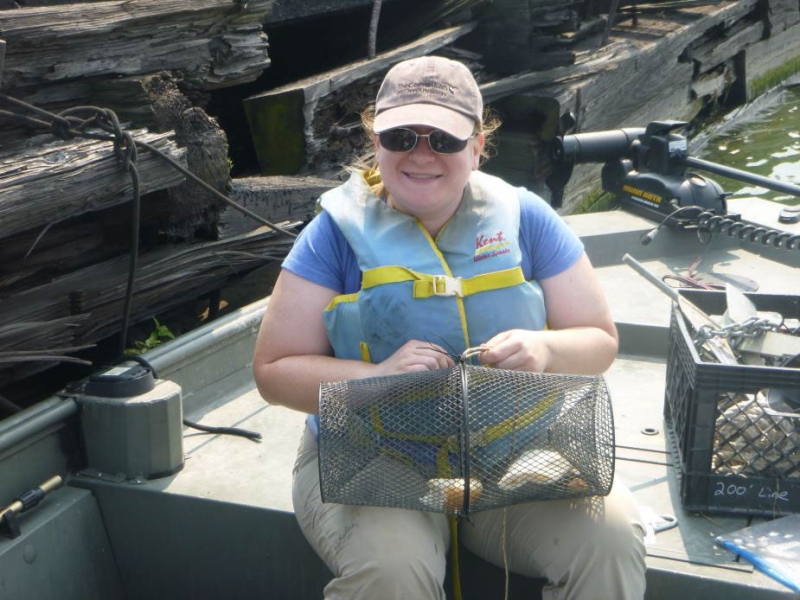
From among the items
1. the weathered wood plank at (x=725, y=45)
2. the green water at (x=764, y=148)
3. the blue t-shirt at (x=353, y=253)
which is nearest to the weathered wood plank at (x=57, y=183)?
the blue t-shirt at (x=353, y=253)

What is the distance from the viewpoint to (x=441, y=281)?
7.18 ft

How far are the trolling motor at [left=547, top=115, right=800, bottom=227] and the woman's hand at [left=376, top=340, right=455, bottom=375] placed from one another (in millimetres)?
2010

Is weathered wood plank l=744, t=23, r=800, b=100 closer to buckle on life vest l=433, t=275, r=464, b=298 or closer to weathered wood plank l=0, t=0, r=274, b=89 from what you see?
weathered wood plank l=0, t=0, r=274, b=89

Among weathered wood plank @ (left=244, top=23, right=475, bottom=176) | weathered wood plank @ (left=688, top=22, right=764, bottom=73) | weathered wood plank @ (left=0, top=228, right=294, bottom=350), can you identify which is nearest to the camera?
weathered wood plank @ (left=0, top=228, right=294, bottom=350)

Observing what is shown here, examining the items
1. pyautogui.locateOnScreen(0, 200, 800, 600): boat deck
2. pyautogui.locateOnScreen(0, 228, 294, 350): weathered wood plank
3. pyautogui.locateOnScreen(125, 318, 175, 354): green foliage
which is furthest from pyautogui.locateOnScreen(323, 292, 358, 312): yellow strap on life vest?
pyautogui.locateOnScreen(125, 318, 175, 354): green foliage

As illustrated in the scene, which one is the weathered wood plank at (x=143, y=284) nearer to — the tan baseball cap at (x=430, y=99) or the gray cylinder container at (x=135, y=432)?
the gray cylinder container at (x=135, y=432)

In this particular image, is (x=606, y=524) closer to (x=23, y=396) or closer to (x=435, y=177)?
(x=435, y=177)

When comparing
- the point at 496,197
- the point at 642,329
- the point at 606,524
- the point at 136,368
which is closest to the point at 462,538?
the point at 606,524

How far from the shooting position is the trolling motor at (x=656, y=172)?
155 inches

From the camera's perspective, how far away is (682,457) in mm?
2436

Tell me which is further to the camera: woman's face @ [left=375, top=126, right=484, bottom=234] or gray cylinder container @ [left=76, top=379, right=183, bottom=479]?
gray cylinder container @ [left=76, top=379, right=183, bottom=479]

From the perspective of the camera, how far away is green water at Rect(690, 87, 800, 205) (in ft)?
20.1

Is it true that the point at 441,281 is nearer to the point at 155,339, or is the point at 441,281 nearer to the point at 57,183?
the point at 57,183

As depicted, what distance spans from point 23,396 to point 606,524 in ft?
7.22
